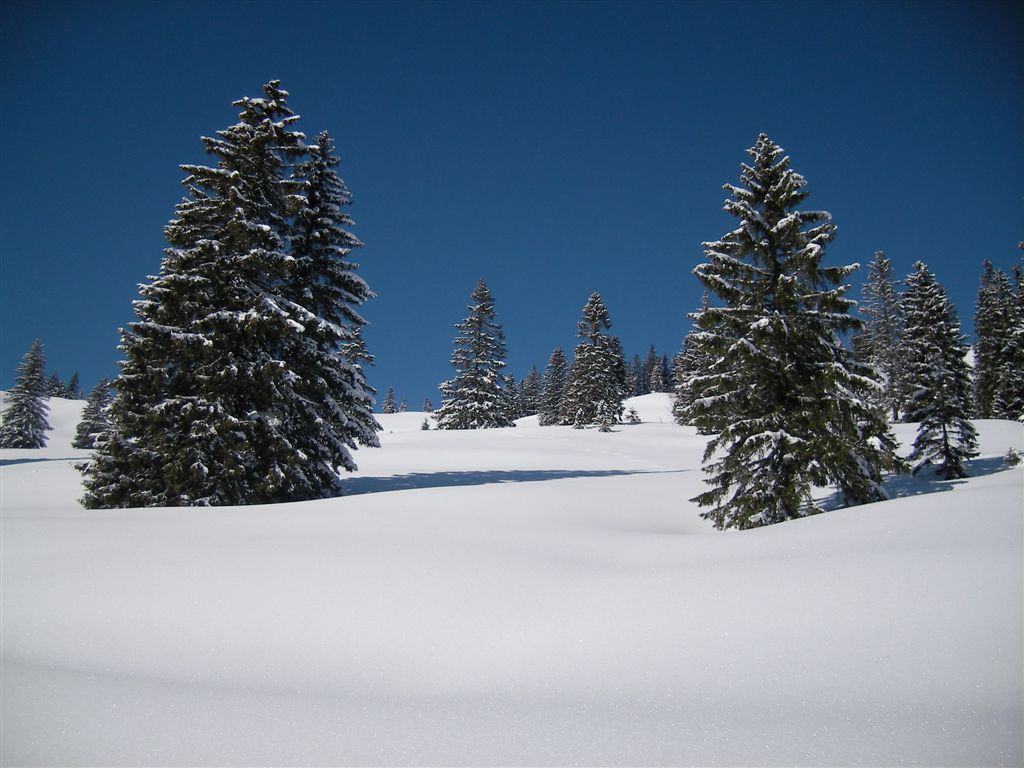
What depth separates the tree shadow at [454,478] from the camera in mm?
17469

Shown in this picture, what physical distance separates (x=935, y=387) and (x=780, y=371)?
13904 millimetres

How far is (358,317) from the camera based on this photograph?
1722cm

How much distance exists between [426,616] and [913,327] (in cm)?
2599

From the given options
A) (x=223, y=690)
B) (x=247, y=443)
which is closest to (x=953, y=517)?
(x=223, y=690)

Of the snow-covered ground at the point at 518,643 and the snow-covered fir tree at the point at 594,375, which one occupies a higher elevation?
the snow-covered fir tree at the point at 594,375

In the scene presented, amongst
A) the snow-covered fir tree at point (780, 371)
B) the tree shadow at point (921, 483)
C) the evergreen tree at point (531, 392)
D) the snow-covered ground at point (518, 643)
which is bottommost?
the snow-covered ground at point (518, 643)

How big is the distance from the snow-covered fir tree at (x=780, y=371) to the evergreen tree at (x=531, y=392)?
8044 cm

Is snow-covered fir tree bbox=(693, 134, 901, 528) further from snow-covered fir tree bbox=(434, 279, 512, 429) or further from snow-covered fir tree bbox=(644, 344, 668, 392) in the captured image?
snow-covered fir tree bbox=(644, 344, 668, 392)

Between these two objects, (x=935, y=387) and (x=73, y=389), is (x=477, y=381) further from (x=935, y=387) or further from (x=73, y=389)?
(x=73, y=389)

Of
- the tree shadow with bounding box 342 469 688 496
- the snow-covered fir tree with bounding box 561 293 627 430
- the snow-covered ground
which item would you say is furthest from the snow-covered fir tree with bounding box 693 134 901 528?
the snow-covered fir tree with bounding box 561 293 627 430

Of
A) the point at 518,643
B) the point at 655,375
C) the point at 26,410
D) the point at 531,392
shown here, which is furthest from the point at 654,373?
the point at 518,643

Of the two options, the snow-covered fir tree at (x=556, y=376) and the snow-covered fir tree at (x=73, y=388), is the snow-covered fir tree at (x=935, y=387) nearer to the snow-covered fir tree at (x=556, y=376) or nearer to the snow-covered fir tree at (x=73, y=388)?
the snow-covered fir tree at (x=556, y=376)

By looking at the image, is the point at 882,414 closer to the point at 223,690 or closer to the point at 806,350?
the point at 806,350

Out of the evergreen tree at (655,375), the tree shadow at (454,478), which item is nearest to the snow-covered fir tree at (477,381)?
the tree shadow at (454,478)
